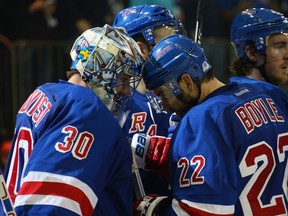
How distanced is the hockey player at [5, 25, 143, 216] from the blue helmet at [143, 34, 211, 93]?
0.15m

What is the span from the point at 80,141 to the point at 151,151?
796 millimetres

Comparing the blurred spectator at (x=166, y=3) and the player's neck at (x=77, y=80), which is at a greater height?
the player's neck at (x=77, y=80)

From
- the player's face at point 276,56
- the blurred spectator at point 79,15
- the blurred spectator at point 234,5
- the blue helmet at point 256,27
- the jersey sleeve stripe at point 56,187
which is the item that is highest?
the jersey sleeve stripe at point 56,187

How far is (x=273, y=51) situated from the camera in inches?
160

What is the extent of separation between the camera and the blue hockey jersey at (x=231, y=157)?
3.17 metres

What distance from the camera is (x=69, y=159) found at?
286cm

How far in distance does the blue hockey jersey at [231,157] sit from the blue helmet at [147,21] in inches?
30.9

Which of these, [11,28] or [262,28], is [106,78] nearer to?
[262,28]

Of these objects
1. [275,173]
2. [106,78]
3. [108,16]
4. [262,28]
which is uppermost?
[106,78]

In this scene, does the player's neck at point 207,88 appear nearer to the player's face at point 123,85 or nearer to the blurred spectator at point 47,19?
the player's face at point 123,85

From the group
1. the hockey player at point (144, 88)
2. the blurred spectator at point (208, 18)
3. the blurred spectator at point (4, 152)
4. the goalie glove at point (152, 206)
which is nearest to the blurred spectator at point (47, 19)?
the blurred spectator at point (208, 18)

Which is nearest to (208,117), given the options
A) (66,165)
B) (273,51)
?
(66,165)

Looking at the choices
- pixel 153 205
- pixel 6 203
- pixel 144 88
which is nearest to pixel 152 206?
pixel 153 205

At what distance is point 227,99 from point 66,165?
0.82 metres
